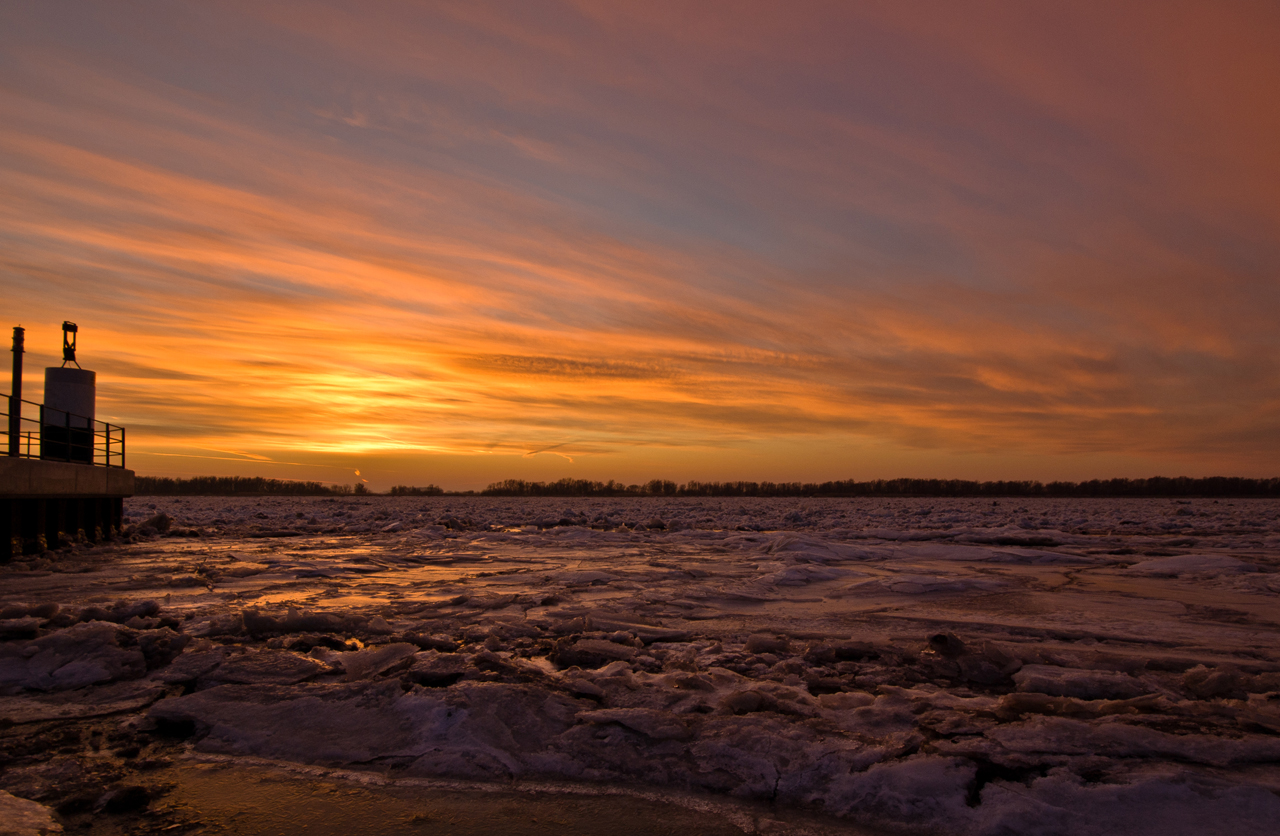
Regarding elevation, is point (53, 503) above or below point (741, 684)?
above

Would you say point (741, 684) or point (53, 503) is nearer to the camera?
point (741, 684)

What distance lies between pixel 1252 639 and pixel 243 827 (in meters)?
6.50

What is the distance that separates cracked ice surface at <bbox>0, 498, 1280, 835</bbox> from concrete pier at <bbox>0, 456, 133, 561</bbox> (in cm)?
254

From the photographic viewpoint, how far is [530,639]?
5121 mm

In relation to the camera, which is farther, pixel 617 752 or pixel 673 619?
pixel 673 619

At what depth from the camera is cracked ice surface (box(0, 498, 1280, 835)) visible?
2801 mm

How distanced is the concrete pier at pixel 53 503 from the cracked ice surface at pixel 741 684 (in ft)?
8.32

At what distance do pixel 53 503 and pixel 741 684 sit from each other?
511 inches

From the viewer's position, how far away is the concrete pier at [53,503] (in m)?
9.85

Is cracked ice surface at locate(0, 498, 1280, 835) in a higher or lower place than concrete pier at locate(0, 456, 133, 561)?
lower

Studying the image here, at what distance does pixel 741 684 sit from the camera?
3979 mm

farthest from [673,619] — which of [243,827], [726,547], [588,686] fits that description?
[726,547]

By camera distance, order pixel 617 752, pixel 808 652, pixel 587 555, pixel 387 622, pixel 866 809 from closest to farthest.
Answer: pixel 866 809
pixel 617 752
pixel 808 652
pixel 387 622
pixel 587 555

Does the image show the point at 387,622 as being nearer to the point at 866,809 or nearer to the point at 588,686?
the point at 588,686
